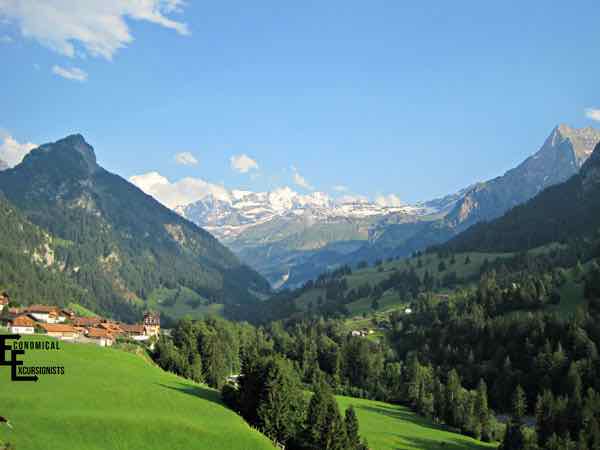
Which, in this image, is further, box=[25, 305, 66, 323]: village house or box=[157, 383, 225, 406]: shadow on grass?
box=[25, 305, 66, 323]: village house

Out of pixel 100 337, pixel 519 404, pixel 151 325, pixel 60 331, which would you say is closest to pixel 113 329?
pixel 151 325

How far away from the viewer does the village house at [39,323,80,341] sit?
417 feet

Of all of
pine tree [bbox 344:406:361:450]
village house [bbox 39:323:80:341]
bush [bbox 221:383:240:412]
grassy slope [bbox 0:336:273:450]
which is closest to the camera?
grassy slope [bbox 0:336:273:450]

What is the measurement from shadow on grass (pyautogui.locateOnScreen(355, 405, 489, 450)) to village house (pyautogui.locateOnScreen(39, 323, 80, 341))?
58.1m

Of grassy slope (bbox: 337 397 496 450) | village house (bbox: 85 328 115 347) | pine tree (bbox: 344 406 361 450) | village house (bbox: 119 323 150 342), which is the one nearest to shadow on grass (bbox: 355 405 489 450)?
grassy slope (bbox: 337 397 496 450)

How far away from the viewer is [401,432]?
114m

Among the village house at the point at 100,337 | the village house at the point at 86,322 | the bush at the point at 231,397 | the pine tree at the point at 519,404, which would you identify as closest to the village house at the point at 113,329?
the village house at the point at 86,322

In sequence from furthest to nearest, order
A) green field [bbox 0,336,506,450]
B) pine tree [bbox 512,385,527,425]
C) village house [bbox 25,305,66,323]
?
village house [bbox 25,305,66,323] < pine tree [bbox 512,385,527,425] < green field [bbox 0,336,506,450]

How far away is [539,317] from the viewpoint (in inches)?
7338

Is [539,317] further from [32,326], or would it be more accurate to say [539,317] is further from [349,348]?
[32,326]

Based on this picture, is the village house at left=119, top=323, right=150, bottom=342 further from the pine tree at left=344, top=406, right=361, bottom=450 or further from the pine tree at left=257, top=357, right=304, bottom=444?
the pine tree at left=344, top=406, right=361, bottom=450

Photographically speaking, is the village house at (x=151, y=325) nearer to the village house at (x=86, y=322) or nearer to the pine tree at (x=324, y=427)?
the village house at (x=86, y=322)

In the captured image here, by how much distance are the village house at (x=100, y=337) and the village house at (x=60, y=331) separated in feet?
8.92

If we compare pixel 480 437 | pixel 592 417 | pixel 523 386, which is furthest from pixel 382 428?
pixel 523 386
